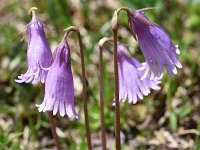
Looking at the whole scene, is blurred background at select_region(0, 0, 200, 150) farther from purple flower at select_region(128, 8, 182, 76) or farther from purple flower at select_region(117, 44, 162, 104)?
purple flower at select_region(128, 8, 182, 76)

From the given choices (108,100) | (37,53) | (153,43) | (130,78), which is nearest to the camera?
(153,43)

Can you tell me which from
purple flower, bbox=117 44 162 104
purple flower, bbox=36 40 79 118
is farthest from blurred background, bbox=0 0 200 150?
purple flower, bbox=36 40 79 118

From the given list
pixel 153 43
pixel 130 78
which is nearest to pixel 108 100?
pixel 130 78

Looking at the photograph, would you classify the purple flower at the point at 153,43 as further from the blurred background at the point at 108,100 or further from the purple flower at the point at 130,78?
the blurred background at the point at 108,100

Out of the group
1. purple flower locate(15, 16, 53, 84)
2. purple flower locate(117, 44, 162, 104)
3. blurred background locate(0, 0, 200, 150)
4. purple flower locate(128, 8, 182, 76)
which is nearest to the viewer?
purple flower locate(128, 8, 182, 76)

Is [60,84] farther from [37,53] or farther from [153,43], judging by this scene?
[153,43]

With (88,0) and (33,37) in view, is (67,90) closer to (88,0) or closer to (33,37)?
(33,37)

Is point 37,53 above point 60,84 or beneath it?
above
